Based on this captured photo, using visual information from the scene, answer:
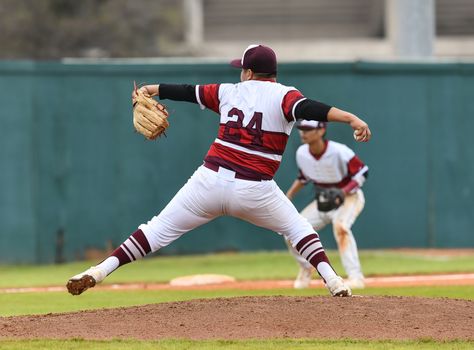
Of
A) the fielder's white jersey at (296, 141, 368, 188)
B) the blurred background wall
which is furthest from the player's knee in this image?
the blurred background wall

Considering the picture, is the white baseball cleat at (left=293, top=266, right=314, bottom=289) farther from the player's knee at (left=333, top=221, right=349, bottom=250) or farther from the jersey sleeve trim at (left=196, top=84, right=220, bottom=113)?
the jersey sleeve trim at (left=196, top=84, right=220, bottom=113)

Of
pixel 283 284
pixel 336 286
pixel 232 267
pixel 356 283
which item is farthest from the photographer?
pixel 232 267

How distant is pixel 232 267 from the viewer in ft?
46.6

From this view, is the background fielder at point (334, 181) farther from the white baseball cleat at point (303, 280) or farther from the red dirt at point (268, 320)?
the red dirt at point (268, 320)

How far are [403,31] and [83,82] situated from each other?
17.0 ft

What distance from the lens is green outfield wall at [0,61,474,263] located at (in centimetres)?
1509

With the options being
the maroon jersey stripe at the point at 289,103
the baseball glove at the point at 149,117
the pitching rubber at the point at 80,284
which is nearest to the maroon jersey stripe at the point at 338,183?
the baseball glove at the point at 149,117

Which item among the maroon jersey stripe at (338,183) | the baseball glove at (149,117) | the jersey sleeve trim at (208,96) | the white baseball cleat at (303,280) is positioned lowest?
the white baseball cleat at (303,280)

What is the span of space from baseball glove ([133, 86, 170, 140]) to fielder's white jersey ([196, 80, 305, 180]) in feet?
1.62

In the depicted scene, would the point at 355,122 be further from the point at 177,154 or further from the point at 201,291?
the point at 177,154

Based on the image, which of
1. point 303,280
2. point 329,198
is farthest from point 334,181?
point 303,280

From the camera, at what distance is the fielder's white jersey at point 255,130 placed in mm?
7371

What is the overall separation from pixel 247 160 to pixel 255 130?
0.21m

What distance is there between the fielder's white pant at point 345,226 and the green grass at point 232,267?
1.78 meters
